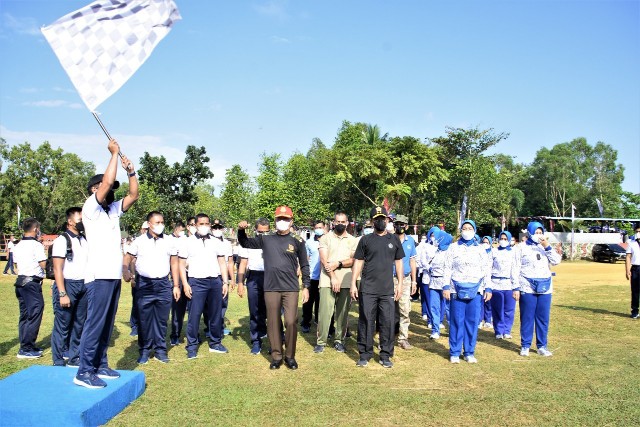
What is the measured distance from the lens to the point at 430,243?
11031mm

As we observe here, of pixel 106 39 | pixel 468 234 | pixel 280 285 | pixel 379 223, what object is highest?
pixel 106 39

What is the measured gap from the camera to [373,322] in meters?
7.30

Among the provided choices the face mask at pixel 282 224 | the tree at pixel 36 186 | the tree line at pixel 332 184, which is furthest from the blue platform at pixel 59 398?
the tree at pixel 36 186

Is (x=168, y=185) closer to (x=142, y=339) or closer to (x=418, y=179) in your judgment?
(x=418, y=179)

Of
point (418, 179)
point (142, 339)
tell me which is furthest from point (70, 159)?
point (142, 339)

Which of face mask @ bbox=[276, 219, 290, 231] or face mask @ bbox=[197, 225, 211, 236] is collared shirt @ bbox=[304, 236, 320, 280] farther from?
face mask @ bbox=[197, 225, 211, 236]

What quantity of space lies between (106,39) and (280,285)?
3692mm

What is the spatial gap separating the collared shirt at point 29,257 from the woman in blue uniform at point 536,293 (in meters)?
7.16

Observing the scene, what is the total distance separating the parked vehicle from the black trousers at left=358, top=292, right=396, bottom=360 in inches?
1239

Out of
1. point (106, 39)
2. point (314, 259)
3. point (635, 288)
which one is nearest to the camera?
point (106, 39)

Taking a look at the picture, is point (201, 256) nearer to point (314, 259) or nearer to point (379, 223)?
point (379, 223)

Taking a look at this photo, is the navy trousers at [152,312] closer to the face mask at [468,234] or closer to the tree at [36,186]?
the face mask at [468,234]

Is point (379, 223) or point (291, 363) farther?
point (379, 223)

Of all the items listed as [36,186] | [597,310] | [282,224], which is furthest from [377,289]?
[36,186]
